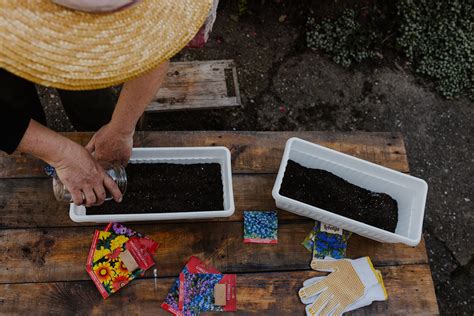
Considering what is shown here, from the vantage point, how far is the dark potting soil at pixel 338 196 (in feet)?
5.28

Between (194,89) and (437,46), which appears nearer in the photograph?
(194,89)

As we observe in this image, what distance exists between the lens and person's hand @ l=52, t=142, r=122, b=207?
1.28 m

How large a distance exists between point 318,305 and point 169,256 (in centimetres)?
51

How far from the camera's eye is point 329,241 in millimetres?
1608

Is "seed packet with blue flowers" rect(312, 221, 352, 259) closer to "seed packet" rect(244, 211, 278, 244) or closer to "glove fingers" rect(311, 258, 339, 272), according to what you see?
"glove fingers" rect(311, 258, 339, 272)

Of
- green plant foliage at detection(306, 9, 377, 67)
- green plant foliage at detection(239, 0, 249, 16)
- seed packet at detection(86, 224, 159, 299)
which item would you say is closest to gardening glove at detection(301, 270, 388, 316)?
seed packet at detection(86, 224, 159, 299)

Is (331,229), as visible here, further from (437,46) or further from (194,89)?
(437,46)

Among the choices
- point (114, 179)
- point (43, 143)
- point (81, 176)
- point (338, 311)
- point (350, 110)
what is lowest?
point (350, 110)

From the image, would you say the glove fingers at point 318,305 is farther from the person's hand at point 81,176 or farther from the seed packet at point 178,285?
the person's hand at point 81,176

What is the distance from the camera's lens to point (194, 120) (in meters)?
2.46

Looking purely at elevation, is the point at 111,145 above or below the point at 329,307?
above

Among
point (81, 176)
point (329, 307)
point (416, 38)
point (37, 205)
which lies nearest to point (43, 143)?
point (81, 176)

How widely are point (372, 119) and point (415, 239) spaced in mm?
1274

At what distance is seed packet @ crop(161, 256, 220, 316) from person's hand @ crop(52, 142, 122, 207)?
1.21 feet
